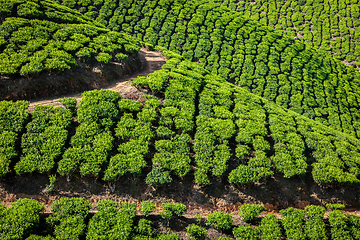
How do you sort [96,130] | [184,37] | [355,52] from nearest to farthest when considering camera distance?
[96,130] < [184,37] < [355,52]

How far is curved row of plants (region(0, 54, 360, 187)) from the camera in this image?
13039 mm

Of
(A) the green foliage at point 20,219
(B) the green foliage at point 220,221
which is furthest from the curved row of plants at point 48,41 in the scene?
(B) the green foliage at point 220,221

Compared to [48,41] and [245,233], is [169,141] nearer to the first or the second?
[245,233]

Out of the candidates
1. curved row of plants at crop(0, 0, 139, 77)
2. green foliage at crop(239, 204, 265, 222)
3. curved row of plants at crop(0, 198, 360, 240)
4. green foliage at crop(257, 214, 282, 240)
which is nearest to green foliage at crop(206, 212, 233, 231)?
curved row of plants at crop(0, 198, 360, 240)

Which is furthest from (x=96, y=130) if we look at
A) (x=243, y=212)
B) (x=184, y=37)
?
(x=184, y=37)

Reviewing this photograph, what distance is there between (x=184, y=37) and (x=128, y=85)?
23.5 metres

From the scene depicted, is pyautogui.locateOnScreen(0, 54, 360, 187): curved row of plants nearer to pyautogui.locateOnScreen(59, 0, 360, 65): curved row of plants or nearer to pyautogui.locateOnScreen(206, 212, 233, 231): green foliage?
pyautogui.locateOnScreen(206, 212, 233, 231): green foliage

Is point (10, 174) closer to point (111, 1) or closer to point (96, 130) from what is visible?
point (96, 130)

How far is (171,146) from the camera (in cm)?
1512

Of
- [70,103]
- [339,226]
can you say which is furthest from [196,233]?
[70,103]

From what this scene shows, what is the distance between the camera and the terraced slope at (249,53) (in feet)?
109

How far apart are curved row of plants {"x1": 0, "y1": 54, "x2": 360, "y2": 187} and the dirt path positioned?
1.14 m

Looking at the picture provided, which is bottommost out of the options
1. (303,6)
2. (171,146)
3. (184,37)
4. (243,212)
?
(243,212)

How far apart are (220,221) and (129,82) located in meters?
14.9
